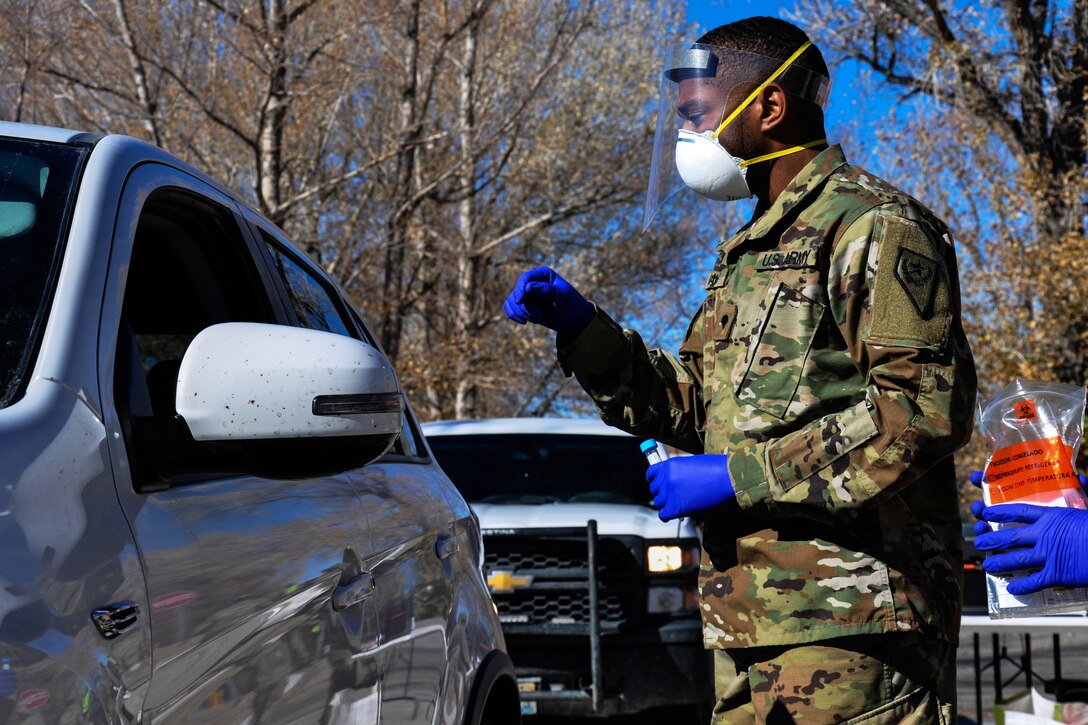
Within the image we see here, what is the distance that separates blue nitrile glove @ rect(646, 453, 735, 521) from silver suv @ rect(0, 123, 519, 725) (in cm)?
53

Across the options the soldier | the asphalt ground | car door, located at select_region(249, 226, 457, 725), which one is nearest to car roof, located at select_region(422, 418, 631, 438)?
the asphalt ground

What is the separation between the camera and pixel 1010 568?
223 centimetres

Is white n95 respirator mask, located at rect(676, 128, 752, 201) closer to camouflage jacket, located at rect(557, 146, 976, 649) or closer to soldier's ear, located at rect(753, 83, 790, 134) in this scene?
soldier's ear, located at rect(753, 83, 790, 134)

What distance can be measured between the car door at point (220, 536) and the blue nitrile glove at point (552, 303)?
0.57 meters

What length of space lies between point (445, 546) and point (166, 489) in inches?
49.6

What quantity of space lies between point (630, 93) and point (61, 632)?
891 inches

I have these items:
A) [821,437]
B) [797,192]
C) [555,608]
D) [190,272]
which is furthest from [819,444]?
[555,608]

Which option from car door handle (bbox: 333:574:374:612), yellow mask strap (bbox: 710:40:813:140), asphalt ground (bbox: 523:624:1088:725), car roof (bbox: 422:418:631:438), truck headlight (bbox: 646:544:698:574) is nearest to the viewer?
car door handle (bbox: 333:574:374:612)

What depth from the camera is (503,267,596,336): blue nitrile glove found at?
2672 millimetres

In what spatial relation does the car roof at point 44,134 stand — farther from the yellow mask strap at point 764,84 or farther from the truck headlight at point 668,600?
the truck headlight at point 668,600

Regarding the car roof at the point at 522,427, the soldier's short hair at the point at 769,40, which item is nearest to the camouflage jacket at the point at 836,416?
the soldier's short hair at the point at 769,40

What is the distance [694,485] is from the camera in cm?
232

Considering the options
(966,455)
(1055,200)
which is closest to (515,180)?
(1055,200)

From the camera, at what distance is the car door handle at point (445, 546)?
2654 mm
